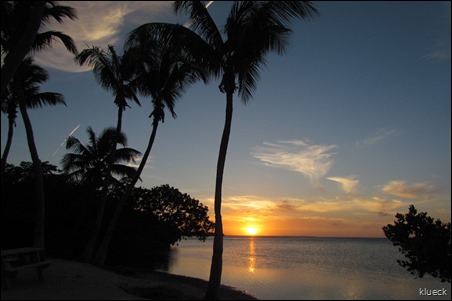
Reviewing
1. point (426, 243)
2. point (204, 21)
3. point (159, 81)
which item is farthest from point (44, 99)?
point (426, 243)

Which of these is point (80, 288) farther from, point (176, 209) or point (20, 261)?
point (176, 209)

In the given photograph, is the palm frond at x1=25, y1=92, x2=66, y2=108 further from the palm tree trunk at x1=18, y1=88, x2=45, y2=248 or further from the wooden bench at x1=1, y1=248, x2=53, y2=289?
the wooden bench at x1=1, y1=248, x2=53, y2=289

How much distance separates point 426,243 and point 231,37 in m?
7.87

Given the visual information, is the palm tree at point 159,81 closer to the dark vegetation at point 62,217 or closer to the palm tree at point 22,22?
the palm tree at point 22,22

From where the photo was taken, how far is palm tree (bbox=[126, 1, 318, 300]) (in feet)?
32.9

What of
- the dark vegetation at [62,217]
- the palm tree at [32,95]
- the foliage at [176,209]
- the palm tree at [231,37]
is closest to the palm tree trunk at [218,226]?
the palm tree at [231,37]

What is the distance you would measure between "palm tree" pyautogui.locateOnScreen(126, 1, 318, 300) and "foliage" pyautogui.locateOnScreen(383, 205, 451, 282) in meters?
5.32

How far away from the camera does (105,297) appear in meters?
7.83

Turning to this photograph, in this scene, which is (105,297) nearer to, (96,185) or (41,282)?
(41,282)

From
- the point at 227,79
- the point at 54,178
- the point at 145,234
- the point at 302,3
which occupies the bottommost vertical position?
the point at 145,234

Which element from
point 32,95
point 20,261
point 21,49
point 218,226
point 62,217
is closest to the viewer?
point 21,49

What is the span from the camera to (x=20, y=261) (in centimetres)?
1004

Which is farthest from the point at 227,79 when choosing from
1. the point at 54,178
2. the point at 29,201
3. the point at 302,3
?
the point at 54,178

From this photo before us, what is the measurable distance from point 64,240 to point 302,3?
67.0 feet
